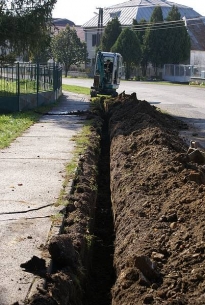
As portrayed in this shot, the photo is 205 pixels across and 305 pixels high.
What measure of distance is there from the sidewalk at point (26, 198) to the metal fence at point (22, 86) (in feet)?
19.9

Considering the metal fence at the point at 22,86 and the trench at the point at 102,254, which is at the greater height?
the metal fence at the point at 22,86

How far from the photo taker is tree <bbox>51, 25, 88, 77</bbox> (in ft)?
239

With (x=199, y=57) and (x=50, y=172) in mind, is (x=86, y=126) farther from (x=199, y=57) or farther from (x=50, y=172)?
(x=199, y=57)

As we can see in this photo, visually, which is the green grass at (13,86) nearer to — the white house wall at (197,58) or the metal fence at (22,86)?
the metal fence at (22,86)

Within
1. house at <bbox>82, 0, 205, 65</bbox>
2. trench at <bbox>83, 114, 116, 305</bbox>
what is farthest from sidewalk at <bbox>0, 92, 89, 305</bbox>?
house at <bbox>82, 0, 205, 65</bbox>

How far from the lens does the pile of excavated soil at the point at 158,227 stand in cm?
486

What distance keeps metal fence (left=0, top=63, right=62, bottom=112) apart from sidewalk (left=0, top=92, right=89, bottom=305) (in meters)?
6.08

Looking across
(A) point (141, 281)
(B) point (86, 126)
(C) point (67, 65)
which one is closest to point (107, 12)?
(C) point (67, 65)

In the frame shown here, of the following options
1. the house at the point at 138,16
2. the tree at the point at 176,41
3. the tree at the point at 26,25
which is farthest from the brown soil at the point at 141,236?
the house at the point at 138,16

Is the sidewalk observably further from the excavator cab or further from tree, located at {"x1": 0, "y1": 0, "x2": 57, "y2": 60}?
the excavator cab

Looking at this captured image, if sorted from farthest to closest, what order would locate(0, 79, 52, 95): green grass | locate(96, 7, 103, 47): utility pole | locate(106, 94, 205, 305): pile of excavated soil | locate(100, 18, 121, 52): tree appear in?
locate(100, 18, 121, 52): tree
locate(96, 7, 103, 47): utility pole
locate(0, 79, 52, 95): green grass
locate(106, 94, 205, 305): pile of excavated soil

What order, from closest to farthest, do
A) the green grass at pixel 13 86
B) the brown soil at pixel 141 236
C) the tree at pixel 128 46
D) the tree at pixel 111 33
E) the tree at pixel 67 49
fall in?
the brown soil at pixel 141 236 → the green grass at pixel 13 86 → the tree at pixel 128 46 → the tree at pixel 111 33 → the tree at pixel 67 49

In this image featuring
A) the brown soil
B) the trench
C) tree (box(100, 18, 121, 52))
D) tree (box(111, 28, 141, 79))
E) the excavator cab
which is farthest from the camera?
tree (box(100, 18, 121, 52))

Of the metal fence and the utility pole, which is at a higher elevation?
the utility pole
